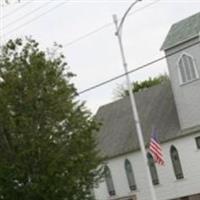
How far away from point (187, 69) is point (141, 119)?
757cm

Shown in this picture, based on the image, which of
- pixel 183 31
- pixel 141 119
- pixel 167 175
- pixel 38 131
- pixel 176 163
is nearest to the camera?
pixel 38 131

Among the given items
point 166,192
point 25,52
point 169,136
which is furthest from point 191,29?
point 25,52

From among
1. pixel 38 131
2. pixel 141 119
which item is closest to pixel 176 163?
pixel 141 119

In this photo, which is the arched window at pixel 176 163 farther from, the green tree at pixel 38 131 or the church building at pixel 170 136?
the green tree at pixel 38 131

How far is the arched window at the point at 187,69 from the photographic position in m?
59.9

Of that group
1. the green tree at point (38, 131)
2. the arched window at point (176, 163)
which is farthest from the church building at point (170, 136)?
the green tree at point (38, 131)

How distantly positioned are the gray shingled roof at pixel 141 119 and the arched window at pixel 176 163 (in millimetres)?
942

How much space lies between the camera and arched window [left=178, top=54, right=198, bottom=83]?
197 feet

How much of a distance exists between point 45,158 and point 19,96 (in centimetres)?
316

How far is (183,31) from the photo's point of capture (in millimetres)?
60656

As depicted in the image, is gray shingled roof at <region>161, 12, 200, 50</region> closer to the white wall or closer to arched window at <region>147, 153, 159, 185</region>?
the white wall

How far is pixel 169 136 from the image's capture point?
6138cm

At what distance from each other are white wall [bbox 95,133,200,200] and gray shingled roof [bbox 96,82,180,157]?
761 mm

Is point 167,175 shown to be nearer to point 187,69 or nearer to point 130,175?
point 130,175
